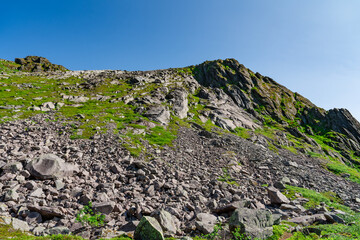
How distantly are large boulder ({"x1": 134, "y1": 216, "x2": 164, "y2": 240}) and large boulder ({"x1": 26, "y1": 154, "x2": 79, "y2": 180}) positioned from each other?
8132 millimetres

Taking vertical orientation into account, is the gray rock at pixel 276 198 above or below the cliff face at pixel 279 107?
below

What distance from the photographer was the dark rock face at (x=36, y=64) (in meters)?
110

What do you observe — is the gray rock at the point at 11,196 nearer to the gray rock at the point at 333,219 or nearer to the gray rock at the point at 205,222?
the gray rock at the point at 205,222

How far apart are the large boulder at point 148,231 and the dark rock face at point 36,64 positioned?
134176 mm

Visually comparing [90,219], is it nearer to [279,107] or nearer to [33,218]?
[33,218]

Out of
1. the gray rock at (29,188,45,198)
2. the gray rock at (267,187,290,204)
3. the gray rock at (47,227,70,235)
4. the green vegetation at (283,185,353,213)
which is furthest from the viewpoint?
the green vegetation at (283,185,353,213)

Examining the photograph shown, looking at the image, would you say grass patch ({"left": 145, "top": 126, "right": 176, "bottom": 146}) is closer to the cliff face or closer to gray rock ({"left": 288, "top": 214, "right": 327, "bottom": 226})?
gray rock ({"left": 288, "top": 214, "right": 327, "bottom": 226})

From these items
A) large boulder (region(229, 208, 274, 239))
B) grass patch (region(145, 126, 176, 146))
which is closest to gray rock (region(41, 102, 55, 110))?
grass patch (region(145, 126, 176, 146))

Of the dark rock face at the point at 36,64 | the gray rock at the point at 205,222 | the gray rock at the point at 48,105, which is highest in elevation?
the dark rock face at the point at 36,64

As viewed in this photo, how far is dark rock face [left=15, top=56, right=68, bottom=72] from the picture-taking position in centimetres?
11009

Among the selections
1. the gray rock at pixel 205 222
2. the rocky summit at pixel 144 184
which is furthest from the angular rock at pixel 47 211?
the gray rock at pixel 205 222

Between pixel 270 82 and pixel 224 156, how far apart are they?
103 m

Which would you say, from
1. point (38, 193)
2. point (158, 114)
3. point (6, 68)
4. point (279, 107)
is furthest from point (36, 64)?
point (279, 107)

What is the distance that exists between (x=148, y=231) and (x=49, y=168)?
9.32 meters
